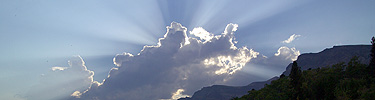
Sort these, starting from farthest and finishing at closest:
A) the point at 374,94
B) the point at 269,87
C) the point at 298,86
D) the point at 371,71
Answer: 1. the point at 269,87
2. the point at 371,71
3. the point at 298,86
4. the point at 374,94

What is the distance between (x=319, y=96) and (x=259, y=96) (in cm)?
6165

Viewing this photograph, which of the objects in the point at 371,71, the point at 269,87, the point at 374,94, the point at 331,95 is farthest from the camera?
the point at 269,87

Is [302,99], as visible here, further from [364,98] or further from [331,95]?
[364,98]

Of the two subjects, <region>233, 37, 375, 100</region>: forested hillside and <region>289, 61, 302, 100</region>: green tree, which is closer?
<region>233, 37, 375, 100</region>: forested hillside

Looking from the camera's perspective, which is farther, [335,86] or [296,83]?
[296,83]

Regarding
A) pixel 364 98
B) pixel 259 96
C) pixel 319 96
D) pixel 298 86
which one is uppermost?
pixel 259 96

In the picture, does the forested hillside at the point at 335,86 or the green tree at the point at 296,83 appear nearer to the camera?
Answer: the forested hillside at the point at 335,86

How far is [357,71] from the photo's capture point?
10438 centimetres

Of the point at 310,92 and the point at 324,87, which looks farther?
the point at 310,92

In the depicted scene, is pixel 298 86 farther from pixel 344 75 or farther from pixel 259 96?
pixel 259 96

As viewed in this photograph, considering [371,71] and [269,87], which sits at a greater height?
[269,87]

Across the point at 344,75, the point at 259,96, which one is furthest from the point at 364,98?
the point at 259,96

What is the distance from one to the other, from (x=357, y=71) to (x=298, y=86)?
43214 mm

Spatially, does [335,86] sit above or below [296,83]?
below
